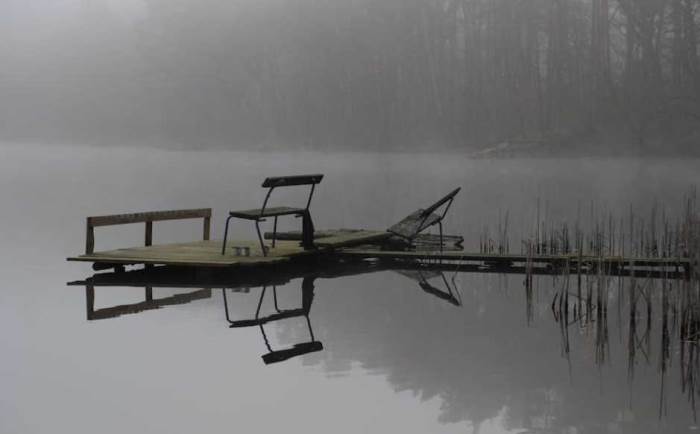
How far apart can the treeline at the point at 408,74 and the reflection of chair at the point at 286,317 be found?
32.4 m

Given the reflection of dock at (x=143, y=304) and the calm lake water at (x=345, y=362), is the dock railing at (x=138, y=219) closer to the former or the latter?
the calm lake water at (x=345, y=362)

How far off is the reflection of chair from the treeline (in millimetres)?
32390

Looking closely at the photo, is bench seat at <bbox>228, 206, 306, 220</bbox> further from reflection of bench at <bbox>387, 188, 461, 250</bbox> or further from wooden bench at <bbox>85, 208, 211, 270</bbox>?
reflection of bench at <bbox>387, 188, 461, 250</bbox>

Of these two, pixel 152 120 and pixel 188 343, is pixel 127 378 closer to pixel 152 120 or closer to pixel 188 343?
pixel 188 343

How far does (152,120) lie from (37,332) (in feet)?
193

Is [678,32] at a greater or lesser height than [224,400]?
greater

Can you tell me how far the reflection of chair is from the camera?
24.5 ft

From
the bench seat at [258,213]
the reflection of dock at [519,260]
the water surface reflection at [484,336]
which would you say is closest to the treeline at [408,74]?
the reflection of dock at [519,260]

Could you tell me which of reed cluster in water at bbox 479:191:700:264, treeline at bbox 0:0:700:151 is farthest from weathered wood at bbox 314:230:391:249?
treeline at bbox 0:0:700:151

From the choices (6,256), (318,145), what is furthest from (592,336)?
(318,145)

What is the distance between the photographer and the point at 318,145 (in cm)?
5353

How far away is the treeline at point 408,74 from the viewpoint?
43.2m

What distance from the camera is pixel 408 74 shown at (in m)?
52.6

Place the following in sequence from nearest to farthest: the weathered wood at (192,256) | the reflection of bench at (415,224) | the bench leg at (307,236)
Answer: the weathered wood at (192,256)
the bench leg at (307,236)
the reflection of bench at (415,224)
